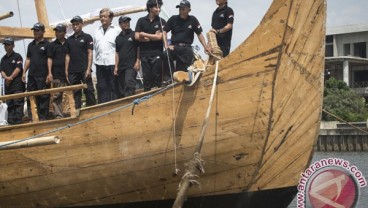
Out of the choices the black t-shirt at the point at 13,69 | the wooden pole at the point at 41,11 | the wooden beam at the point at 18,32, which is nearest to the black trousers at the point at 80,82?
the black t-shirt at the point at 13,69

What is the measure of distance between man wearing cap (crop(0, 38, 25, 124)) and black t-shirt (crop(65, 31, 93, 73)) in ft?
3.45

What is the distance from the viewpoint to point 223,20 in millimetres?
10516

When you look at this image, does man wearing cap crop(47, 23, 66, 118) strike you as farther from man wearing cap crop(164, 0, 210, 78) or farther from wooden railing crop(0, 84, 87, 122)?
man wearing cap crop(164, 0, 210, 78)

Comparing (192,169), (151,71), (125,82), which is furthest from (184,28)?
(192,169)

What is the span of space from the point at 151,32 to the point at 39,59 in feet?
Result: 6.62

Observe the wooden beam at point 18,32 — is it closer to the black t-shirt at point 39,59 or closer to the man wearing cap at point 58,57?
the black t-shirt at point 39,59

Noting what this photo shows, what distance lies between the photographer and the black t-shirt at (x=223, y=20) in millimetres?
10461

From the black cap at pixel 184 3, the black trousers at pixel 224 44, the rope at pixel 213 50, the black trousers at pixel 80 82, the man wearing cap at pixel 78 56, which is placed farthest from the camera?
the man wearing cap at pixel 78 56

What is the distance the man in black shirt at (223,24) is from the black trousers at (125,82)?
140 centimetres

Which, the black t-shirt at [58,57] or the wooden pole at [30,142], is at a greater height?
the black t-shirt at [58,57]

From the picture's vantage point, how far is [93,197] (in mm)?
10070

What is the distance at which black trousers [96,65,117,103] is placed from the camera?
36.8ft

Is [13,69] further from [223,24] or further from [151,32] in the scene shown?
[223,24]

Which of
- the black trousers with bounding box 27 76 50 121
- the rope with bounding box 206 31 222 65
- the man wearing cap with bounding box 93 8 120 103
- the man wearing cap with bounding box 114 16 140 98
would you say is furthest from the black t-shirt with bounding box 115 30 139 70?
the rope with bounding box 206 31 222 65
